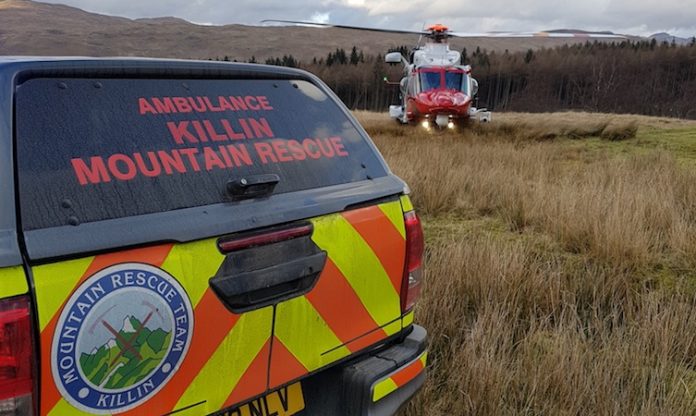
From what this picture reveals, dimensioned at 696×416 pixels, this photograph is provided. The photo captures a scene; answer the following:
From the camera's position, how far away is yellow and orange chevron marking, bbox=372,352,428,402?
6.87 feet

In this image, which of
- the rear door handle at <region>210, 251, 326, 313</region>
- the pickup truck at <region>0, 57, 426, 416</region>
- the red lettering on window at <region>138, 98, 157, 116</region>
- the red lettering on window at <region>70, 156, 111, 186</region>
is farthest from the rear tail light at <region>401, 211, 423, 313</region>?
the red lettering on window at <region>70, 156, 111, 186</region>

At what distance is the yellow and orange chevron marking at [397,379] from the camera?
2.09 m

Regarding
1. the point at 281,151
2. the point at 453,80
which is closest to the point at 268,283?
the point at 281,151

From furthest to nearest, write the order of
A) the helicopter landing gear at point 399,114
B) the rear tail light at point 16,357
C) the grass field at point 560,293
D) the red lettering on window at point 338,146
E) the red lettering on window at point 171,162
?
the helicopter landing gear at point 399,114 < the grass field at point 560,293 < the red lettering on window at point 338,146 < the red lettering on window at point 171,162 < the rear tail light at point 16,357

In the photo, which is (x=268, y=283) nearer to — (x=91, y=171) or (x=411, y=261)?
(x=91, y=171)

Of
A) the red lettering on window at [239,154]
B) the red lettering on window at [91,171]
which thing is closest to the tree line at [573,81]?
the red lettering on window at [239,154]

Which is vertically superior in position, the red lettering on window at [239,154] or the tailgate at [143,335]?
the red lettering on window at [239,154]

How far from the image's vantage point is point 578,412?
2.66 metres

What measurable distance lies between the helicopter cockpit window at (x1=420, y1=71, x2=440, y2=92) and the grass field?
10.9m

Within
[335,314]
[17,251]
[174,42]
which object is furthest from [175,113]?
[174,42]

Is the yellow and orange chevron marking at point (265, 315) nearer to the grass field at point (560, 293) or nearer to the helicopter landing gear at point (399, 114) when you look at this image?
the grass field at point (560, 293)

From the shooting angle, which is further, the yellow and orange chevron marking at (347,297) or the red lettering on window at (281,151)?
the red lettering on window at (281,151)

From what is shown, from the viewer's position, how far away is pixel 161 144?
1770 mm

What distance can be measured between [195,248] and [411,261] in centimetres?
98
